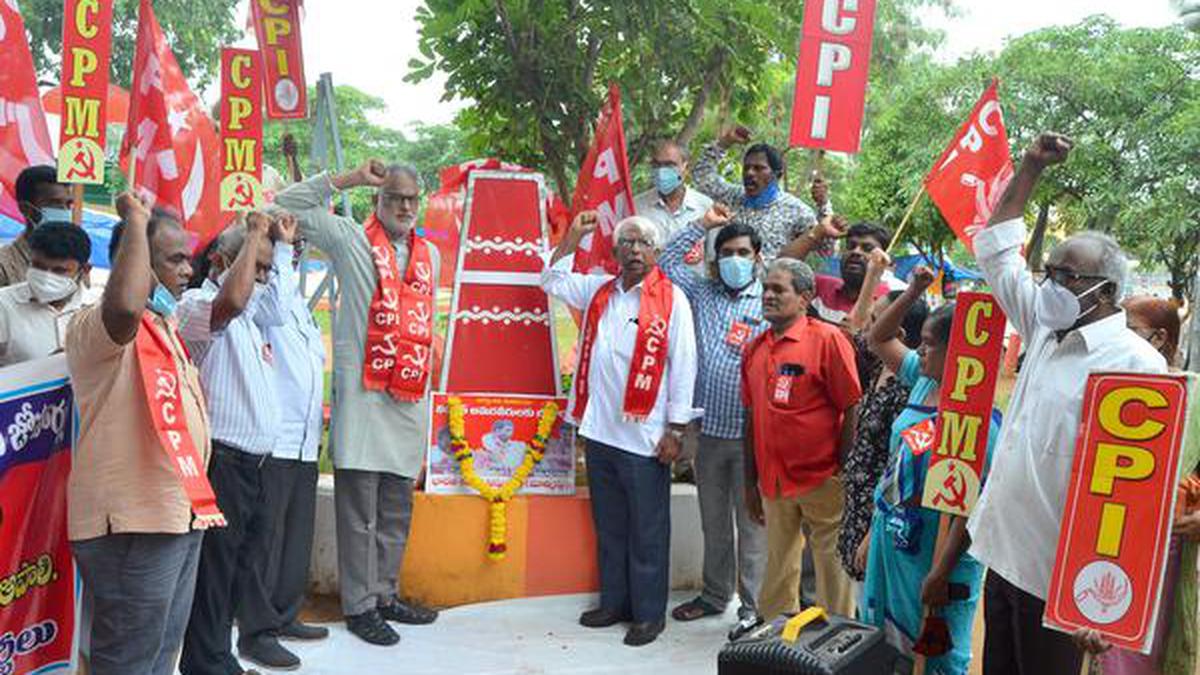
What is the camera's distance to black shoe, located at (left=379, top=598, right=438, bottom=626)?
17.5 feet

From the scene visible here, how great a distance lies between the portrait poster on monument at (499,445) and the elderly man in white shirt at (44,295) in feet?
7.22

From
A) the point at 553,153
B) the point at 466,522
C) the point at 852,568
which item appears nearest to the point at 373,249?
the point at 466,522

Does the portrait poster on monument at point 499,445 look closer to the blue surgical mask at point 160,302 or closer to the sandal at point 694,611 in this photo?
the sandal at point 694,611

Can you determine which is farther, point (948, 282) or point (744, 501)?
point (948, 282)

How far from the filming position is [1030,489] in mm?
3006

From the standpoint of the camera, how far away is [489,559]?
5.67 metres

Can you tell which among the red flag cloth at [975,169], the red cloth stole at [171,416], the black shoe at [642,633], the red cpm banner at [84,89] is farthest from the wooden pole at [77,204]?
the red flag cloth at [975,169]

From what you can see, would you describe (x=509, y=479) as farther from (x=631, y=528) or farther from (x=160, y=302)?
(x=160, y=302)

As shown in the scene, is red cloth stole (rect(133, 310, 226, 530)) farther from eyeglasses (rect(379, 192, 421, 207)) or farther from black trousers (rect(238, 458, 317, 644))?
eyeglasses (rect(379, 192, 421, 207))

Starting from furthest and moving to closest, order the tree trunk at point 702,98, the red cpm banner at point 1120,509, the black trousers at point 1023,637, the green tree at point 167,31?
the green tree at point 167,31
the tree trunk at point 702,98
the black trousers at point 1023,637
the red cpm banner at point 1120,509

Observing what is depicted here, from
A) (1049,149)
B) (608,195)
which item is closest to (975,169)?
(1049,149)

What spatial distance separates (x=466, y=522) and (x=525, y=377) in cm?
81

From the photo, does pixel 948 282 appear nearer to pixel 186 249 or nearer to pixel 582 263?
pixel 582 263

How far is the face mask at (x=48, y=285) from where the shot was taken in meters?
3.60
